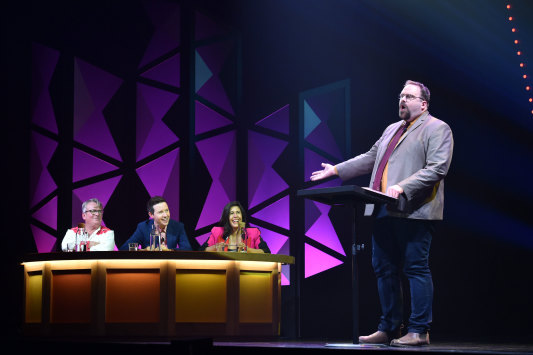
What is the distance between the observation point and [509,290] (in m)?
4.68

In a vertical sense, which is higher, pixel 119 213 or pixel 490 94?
pixel 490 94

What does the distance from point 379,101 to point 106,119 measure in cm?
277

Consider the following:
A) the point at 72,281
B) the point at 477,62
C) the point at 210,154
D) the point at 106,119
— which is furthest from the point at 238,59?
the point at 72,281

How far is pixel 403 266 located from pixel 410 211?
12.0 inches

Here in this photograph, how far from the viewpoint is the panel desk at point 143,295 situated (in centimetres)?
411

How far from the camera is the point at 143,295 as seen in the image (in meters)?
4.14

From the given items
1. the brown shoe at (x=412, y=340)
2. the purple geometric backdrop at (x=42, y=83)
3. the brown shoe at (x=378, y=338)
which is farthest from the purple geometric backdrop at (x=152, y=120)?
the brown shoe at (x=412, y=340)

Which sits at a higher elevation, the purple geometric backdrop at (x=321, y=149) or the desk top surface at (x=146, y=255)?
the purple geometric backdrop at (x=321, y=149)

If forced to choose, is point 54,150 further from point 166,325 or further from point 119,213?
point 166,325

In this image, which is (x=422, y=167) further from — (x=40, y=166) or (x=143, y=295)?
(x=40, y=166)

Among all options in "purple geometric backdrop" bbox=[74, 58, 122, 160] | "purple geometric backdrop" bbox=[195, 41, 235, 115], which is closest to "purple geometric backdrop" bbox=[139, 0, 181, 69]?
"purple geometric backdrop" bbox=[195, 41, 235, 115]

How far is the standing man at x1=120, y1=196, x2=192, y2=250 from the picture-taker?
5.13 metres

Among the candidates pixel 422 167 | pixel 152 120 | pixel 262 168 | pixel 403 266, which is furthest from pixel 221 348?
pixel 152 120

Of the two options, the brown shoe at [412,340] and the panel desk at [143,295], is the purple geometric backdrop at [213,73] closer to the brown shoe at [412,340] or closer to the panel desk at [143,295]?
the panel desk at [143,295]
